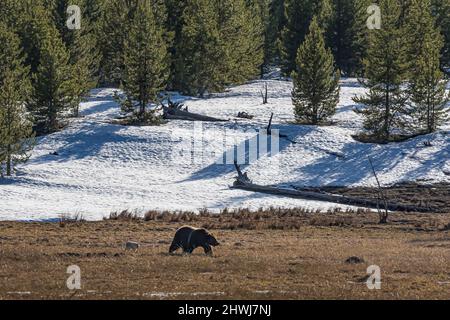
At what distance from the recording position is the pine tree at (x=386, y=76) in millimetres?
55625

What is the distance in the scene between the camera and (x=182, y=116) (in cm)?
6131

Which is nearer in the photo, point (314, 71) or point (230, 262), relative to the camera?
point (230, 262)

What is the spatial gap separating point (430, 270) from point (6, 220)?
22166 mm

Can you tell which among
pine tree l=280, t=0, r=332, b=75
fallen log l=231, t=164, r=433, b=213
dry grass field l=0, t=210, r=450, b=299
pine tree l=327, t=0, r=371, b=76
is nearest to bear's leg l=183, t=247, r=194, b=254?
dry grass field l=0, t=210, r=450, b=299

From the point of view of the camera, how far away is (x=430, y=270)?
64.0 feet

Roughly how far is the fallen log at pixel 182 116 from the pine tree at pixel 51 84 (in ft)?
28.3

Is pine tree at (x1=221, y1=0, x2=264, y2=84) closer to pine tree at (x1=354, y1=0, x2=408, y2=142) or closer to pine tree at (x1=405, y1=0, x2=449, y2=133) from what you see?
pine tree at (x1=354, y1=0, x2=408, y2=142)

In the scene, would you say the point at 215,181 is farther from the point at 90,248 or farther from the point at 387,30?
the point at 90,248

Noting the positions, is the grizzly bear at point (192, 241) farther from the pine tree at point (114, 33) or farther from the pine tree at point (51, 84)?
the pine tree at point (114, 33)

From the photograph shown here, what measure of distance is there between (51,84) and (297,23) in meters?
33.5

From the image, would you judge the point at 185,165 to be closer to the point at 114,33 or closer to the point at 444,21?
the point at 114,33

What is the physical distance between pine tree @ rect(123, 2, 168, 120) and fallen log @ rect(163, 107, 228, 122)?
4111mm

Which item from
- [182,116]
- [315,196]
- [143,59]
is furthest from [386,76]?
[143,59]
